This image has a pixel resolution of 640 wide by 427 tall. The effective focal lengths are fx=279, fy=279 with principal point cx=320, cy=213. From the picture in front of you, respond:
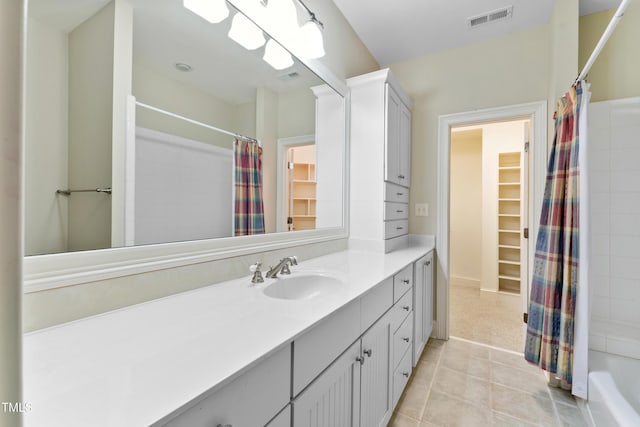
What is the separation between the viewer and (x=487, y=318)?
289 centimetres

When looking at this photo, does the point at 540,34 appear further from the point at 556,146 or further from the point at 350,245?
the point at 350,245

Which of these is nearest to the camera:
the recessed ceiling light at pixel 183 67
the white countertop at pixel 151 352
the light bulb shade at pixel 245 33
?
the white countertop at pixel 151 352

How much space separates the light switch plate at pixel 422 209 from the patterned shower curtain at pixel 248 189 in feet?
5.60

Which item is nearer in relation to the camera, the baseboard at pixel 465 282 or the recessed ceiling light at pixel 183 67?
the recessed ceiling light at pixel 183 67

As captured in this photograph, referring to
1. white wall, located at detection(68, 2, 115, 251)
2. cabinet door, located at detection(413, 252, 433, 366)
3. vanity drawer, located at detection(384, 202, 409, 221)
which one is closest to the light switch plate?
vanity drawer, located at detection(384, 202, 409, 221)

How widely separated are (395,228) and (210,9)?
181cm

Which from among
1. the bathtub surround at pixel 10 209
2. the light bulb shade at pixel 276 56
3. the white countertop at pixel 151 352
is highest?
the light bulb shade at pixel 276 56

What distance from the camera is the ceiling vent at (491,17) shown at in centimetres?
204

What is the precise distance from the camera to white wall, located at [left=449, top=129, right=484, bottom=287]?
13.3 feet

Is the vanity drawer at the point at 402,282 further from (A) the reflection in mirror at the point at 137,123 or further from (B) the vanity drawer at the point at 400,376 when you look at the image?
(A) the reflection in mirror at the point at 137,123

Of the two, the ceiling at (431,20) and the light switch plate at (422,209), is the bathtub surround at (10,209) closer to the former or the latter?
the ceiling at (431,20)

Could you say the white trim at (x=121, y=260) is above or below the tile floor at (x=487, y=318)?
above

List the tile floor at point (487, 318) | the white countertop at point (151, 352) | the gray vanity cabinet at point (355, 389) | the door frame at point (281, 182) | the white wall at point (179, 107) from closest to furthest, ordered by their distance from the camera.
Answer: the white countertop at point (151, 352) < the gray vanity cabinet at point (355, 389) < the white wall at point (179, 107) < the door frame at point (281, 182) < the tile floor at point (487, 318)

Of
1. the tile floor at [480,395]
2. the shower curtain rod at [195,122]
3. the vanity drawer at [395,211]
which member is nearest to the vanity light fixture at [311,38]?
the shower curtain rod at [195,122]
